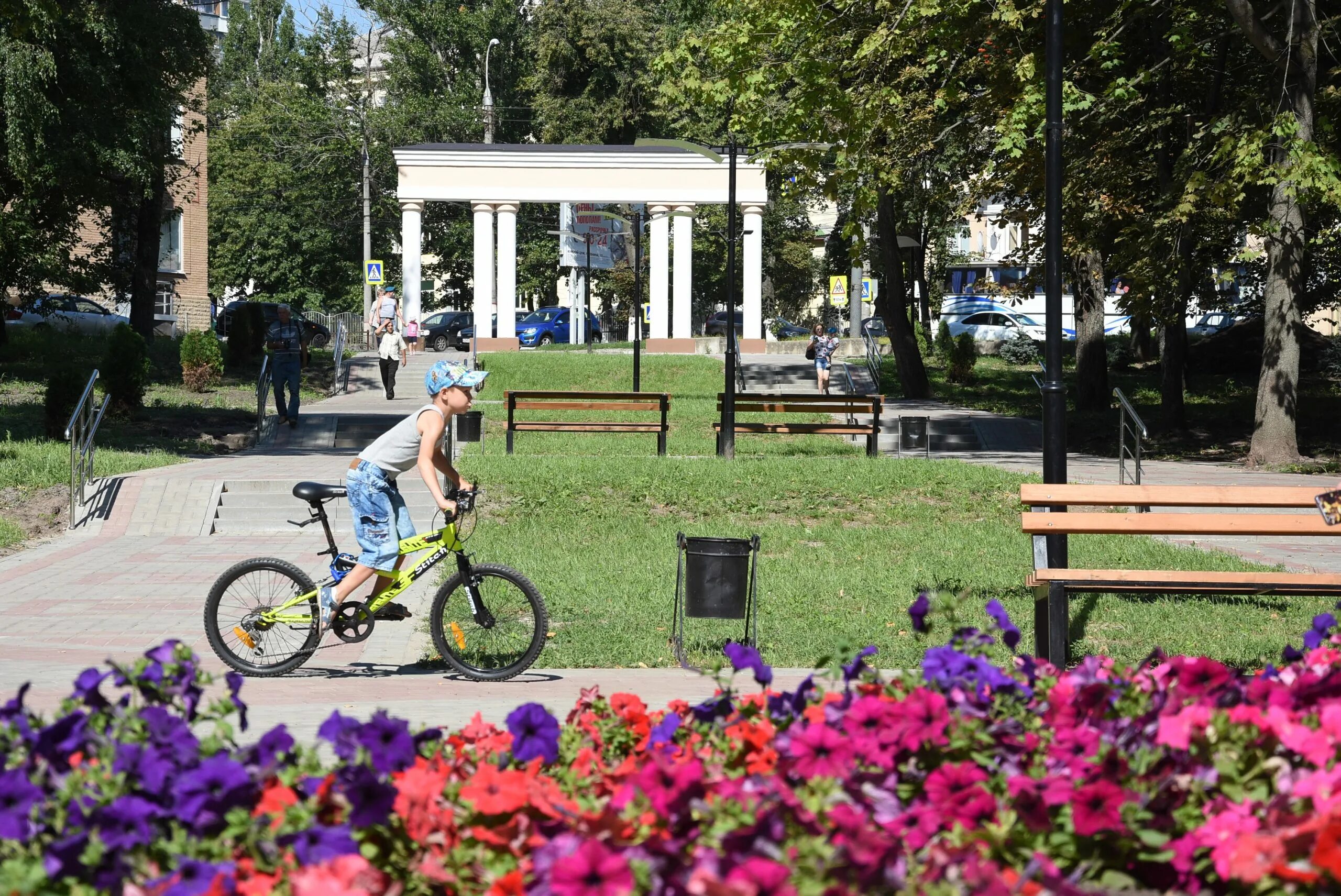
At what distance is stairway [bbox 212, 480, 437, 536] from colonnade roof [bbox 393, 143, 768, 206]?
2581 centimetres

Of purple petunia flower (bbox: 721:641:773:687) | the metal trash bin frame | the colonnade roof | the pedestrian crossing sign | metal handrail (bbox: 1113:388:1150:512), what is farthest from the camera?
the pedestrian crossing sign

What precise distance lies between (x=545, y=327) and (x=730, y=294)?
32667 mm

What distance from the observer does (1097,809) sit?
312 centimetres

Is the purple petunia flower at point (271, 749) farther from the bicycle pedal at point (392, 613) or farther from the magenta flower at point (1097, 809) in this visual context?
the bicycle pedal at point (392, 613)

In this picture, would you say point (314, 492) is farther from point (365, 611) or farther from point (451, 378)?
point (451, 378)

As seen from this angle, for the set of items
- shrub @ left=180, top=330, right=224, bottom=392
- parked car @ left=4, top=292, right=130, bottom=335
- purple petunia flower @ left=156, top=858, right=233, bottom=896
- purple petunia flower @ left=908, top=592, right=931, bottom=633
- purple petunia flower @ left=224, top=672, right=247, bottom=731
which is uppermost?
parked car @ left=4, top=292, right=130, bottom=335

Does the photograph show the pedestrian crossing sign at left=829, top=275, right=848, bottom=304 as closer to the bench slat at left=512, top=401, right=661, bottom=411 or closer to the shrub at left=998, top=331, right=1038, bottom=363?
the shrub at left=998, top=331, right=1038, bottom=363

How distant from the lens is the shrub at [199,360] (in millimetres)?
28344

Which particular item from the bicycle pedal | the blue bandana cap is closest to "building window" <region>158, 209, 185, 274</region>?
the bicycle pedal

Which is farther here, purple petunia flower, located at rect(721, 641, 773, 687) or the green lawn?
the green lawn

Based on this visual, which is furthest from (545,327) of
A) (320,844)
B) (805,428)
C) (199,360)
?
(320,844)

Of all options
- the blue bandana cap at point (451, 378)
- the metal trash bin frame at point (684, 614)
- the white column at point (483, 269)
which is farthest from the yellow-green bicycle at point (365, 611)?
the white column at point (483, 269)

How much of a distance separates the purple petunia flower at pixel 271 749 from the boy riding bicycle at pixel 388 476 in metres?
4.21

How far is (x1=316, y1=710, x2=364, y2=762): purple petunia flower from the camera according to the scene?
3428 millimetres
